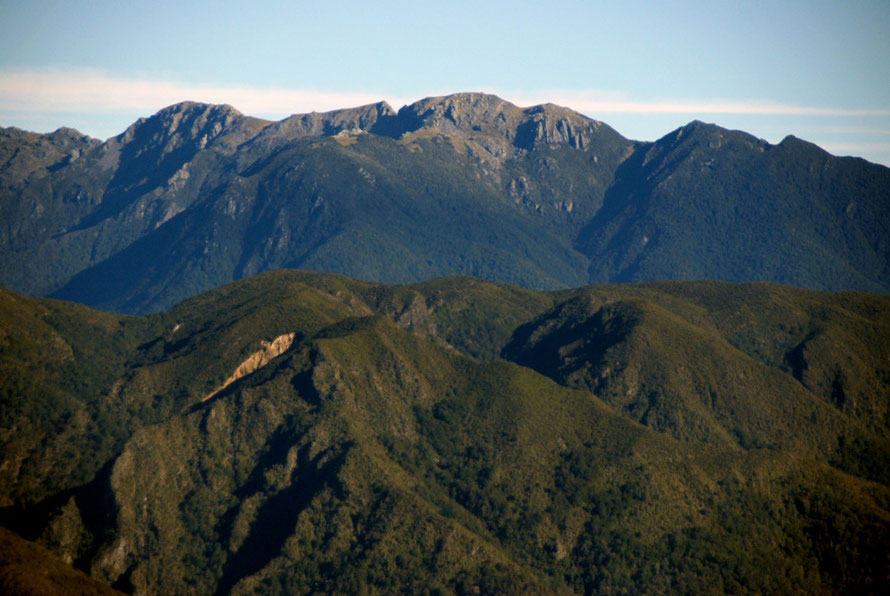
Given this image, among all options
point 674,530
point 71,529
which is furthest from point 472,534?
point 71,529

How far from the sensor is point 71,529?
176000mm

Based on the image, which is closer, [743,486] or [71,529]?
[71,529]

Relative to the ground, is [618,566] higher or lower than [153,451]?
lower

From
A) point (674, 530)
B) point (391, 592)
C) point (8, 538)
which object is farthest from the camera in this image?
point (674, 530)

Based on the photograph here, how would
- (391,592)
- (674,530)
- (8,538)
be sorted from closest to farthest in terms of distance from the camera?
(8,538), (391,592), (674,530)

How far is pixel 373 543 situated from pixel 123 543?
143ft

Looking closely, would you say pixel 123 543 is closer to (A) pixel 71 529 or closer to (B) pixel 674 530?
(A) pixel 71 529

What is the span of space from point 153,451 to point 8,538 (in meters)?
55.8

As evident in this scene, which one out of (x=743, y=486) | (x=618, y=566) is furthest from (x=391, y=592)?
(x=743, y=486)

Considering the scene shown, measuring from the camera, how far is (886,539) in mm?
173875

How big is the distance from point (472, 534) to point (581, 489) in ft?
90.8

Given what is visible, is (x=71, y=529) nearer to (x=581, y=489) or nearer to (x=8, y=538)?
(x=8, y=538)

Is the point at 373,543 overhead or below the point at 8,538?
below

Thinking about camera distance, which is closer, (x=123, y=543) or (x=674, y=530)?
(x=123, y=543)
